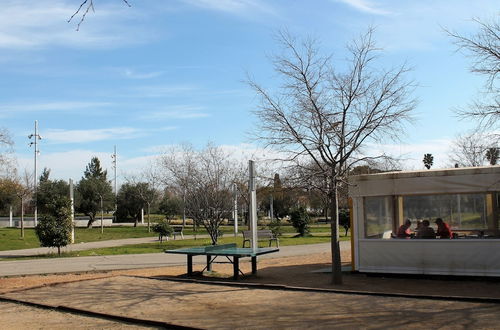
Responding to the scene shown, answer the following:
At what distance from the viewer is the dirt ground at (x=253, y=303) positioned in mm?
7383

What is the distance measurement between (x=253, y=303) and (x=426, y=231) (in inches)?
233

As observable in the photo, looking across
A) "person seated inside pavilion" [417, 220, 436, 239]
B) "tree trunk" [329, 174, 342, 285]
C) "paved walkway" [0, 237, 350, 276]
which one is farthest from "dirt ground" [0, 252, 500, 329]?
"paved walkway" [0, 237, 350, 276]

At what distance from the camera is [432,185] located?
499 inches

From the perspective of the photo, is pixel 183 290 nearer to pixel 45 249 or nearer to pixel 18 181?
pixel 45 249

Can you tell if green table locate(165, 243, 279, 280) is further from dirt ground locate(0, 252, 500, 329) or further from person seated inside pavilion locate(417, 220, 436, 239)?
person seated inside pavilion locate(417, 220, 436, 239)

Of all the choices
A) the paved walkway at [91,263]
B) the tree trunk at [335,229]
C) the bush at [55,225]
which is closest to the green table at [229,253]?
the tree trunk at [335,229]

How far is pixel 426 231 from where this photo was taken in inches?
508

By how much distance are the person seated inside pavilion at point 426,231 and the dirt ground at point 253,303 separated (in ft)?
3.77

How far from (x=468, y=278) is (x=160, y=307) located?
7410 millimetres

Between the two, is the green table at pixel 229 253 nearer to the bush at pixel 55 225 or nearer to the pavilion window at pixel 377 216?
the pavilion window at pixel 377 216

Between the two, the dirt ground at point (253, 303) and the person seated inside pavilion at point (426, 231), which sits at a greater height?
the person seated inside pavilion at point (426, 231)

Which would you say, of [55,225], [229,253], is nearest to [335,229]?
[229,253]

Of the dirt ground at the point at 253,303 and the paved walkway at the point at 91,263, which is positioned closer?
the dirt ground at the point at 253,303

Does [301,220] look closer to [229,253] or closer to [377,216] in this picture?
[377,216]
